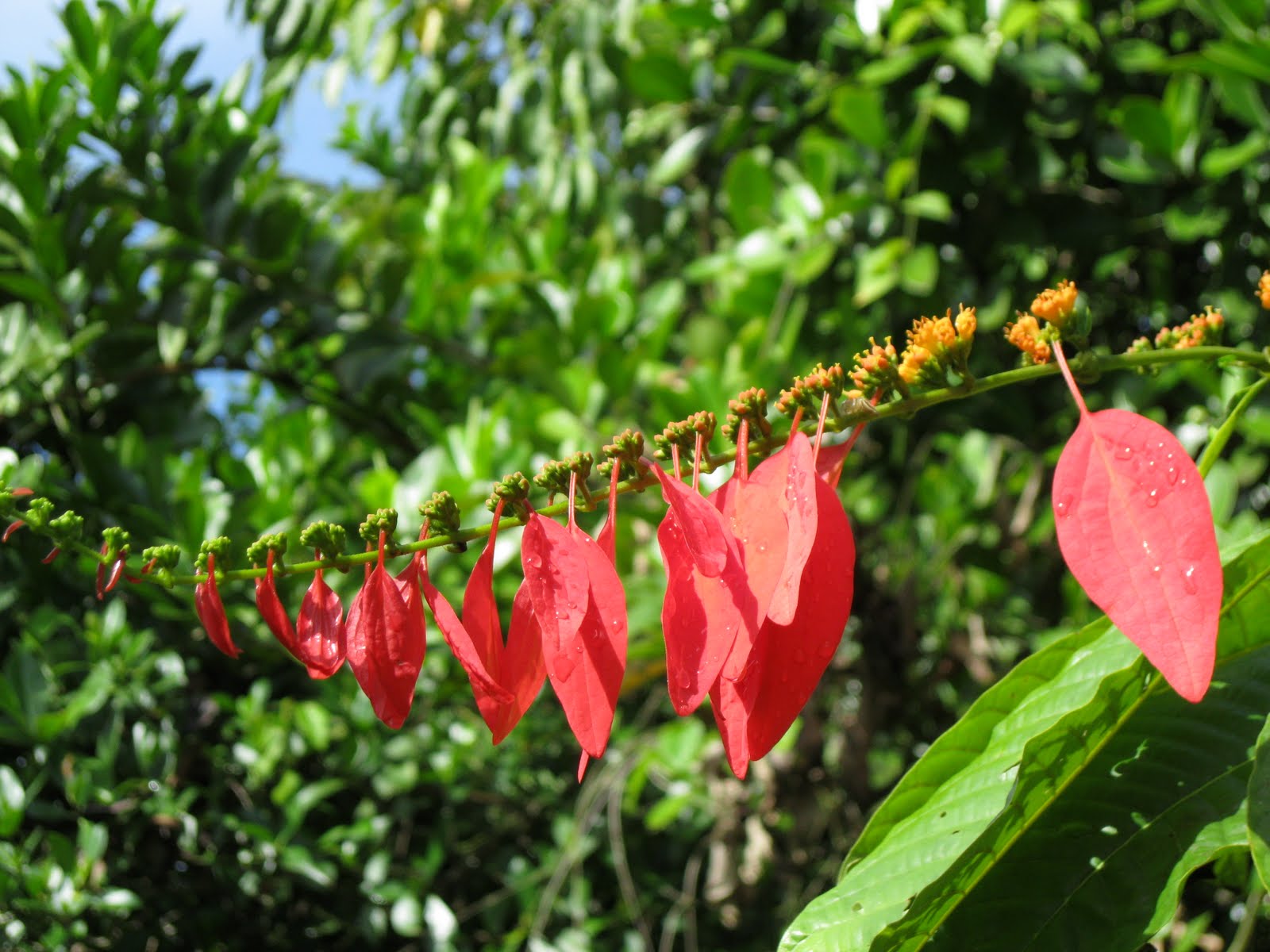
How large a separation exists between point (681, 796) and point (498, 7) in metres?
1.70

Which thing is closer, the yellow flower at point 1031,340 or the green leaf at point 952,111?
the yellow flower at point 1031,340

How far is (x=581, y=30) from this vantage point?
2053 millimetres

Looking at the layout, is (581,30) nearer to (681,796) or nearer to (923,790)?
(681,796)

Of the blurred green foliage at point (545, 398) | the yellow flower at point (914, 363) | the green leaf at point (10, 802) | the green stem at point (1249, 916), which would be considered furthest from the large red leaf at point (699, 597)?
the green leaf at point (10, 802)

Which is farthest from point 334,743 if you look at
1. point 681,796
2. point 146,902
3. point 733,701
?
point 733,701

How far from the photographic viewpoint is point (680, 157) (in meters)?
1.83

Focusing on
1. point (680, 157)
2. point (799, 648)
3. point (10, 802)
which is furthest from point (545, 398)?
point (799, 648)

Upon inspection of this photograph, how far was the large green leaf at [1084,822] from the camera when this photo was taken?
20.3 inches

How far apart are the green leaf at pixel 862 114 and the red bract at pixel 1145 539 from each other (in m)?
1.21

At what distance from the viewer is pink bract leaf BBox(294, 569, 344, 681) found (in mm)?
524

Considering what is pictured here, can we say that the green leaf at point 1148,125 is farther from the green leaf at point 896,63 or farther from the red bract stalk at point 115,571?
the red bract stalk at point 115,571

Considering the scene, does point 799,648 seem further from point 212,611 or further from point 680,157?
point 680,157

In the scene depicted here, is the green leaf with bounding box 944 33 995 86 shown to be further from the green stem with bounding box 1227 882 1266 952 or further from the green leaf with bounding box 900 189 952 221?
the green stem with bounding box 1227 882 1266 952

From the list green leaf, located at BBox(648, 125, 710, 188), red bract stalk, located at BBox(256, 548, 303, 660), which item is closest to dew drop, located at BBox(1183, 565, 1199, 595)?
red bract stalk, located at BBox(256, 548, 303, 660)
